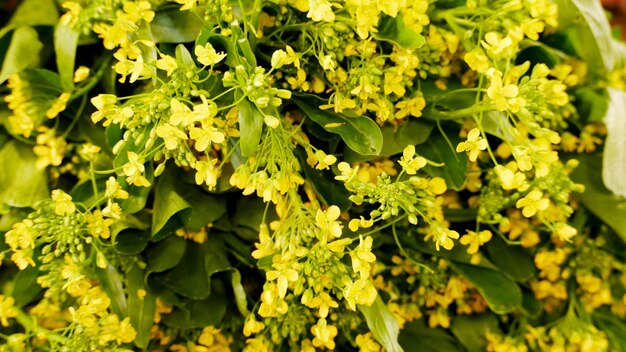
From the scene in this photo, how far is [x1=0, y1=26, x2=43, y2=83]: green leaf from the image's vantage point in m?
0.80

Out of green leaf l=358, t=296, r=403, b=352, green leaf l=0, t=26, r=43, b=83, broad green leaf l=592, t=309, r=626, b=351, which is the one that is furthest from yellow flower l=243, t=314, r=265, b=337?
broad green leaf l=592, t=309, r=626, b=351

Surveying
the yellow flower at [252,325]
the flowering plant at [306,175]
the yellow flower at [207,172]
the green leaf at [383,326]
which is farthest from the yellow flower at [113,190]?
the green leaf at [383,326]

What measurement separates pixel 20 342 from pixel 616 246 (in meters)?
0.88

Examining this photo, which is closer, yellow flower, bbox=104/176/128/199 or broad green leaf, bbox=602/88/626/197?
yellow flower, bbox=104/176/128/199

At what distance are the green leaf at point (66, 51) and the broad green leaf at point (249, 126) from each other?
0.93 ft

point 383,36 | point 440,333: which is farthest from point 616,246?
point 383,36

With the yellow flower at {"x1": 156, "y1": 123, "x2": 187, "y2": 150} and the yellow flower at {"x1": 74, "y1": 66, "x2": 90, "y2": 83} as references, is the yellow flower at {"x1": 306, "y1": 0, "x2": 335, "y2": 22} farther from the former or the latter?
the yellow flower at {"x1": 74, "y1": 66, "x2": 90, "y2": 83}

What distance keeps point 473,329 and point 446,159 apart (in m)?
0.29

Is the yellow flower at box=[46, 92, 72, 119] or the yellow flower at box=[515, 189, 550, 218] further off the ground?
the yellow flower at box=[46, 92, 72, 119]

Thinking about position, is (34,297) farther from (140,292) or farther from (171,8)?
(171,8)

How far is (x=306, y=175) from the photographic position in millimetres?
759

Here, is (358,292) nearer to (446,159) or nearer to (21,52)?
(446,159)

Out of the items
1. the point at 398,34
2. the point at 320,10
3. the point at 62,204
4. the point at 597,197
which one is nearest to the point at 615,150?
the point at 597,197

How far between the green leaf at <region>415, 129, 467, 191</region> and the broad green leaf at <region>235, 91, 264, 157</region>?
0.27 meters
